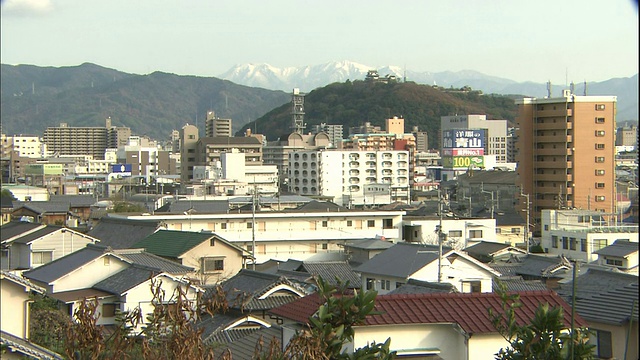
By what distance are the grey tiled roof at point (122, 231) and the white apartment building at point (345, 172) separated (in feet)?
94.6

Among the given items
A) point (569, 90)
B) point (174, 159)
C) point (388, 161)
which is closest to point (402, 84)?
point (174, 159)

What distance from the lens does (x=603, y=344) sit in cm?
725

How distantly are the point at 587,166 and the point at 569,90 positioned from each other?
3543 mm

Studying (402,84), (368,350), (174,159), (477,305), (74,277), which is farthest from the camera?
(402,84)

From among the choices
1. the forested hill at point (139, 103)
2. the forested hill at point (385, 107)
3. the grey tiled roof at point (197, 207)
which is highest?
the forested hill at point (139, 103)

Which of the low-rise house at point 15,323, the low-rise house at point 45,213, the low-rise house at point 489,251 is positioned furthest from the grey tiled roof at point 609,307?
the low-rise house at point 45,213

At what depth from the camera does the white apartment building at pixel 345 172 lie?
162ft

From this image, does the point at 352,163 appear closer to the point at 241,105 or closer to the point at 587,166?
the point at 587,166

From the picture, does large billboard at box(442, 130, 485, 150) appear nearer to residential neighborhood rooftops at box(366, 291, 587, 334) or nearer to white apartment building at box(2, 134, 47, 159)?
white apartment building at box(2, 134, 47, 159)

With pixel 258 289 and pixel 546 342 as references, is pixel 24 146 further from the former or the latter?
pixel 546 342

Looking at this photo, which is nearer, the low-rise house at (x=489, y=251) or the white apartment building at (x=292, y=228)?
the low-rise house at (x=489, y=251)

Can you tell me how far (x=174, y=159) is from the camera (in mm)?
74000

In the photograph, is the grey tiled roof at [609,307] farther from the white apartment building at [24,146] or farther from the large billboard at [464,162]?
the white apartment building at [24,146]

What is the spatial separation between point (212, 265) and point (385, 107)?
75.7 m
